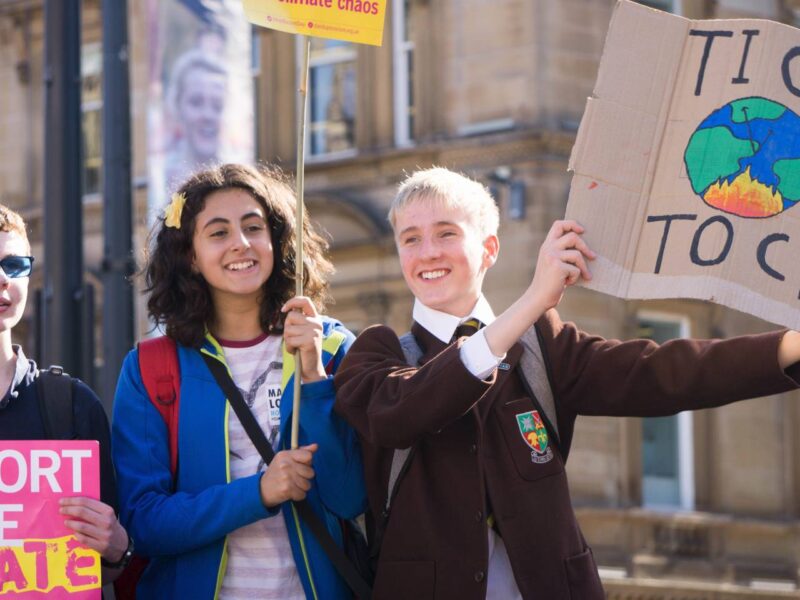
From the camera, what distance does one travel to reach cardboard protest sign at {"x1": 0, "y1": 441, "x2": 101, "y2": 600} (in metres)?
4.30

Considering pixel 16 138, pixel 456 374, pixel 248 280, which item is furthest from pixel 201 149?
pixel 16 138

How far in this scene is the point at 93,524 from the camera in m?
4.30

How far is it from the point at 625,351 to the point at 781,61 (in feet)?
2.68

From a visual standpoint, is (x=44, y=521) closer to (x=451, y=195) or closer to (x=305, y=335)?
(x=305, y=335)

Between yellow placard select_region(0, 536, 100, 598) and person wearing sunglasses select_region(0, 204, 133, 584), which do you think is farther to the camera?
person wearing sunglasses select_region(0, 204, 133, 584)

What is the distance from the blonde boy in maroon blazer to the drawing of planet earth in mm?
332

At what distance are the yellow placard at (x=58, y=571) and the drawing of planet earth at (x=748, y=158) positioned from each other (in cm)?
179

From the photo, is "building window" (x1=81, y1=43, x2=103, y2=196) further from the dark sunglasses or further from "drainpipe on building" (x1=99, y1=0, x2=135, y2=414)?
the dark sunglasses

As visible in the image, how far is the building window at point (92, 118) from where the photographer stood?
21.9 meters

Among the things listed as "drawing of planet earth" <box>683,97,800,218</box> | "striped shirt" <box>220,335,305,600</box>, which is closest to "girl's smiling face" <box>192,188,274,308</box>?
"striped shirt" <box>220,335,305,600</box>

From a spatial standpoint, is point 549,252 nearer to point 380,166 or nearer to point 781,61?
point 781,61

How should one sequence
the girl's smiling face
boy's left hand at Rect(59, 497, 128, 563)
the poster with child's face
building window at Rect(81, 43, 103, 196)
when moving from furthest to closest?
1. building window at Rect(81, 43, 103, 196)
2. the poster with child's face
3. the girl's smiling face
4. boy's left hand at Rect(59, 497, 128, 563)

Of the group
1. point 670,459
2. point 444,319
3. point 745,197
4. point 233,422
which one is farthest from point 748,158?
point 670,459

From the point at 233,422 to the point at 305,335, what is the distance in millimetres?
348
